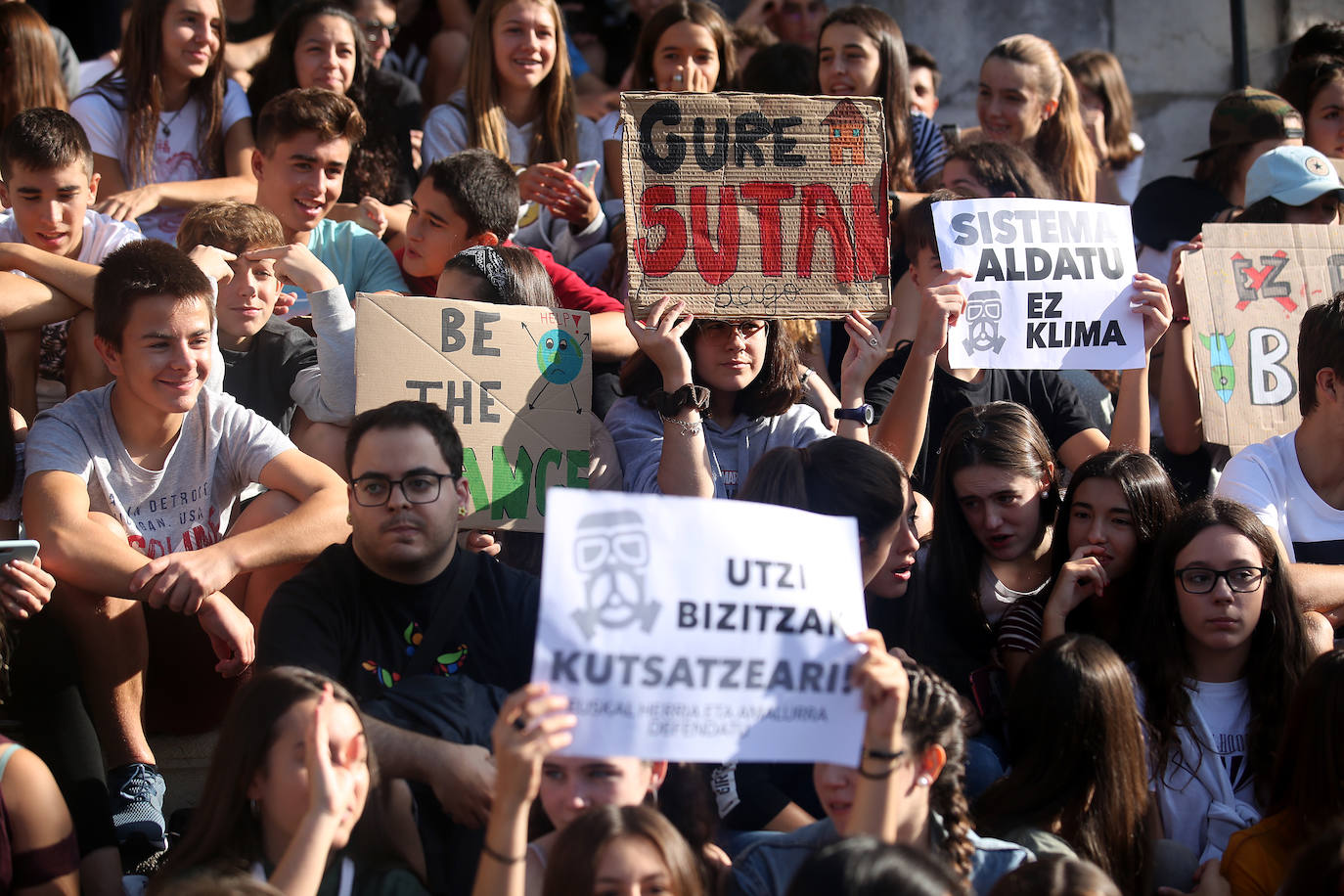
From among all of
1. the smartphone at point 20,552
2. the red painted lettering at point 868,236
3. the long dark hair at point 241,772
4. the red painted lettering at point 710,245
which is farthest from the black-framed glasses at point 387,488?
the red painted lettering at point 868,236

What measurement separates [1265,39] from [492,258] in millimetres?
6796

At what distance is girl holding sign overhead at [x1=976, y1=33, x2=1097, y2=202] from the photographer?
7.10 m

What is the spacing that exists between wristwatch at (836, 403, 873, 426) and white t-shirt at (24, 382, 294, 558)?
1.80 metres

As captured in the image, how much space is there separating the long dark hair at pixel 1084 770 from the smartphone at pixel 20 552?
8.14 ft

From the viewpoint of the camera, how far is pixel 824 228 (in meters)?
5.02

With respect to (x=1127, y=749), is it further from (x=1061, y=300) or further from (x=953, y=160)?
(x=953, y=160)

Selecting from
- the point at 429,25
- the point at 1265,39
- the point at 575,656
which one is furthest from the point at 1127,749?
the point at 1265,39

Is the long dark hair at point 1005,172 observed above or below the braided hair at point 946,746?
above

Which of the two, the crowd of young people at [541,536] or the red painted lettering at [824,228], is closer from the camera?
the crowd of young people at [541,536]

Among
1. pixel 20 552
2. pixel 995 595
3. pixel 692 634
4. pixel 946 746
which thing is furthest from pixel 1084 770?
pixel 20 552

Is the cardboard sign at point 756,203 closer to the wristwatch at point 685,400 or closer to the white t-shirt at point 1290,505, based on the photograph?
the wristwatch at point 685,400

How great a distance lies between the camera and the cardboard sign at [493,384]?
467 cm

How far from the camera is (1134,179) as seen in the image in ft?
27.5

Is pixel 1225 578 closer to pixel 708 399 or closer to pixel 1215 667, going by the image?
pixel 1215 667
